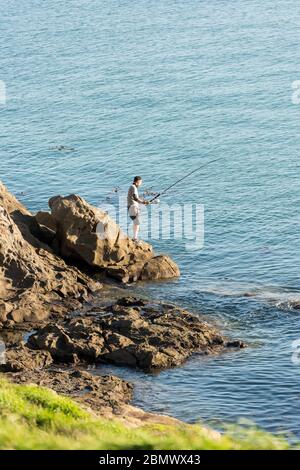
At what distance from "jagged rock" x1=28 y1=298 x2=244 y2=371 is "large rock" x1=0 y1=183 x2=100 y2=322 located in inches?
67.4

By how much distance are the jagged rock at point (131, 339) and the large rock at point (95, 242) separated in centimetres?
493

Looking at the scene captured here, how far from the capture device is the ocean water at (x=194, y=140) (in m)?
33.1

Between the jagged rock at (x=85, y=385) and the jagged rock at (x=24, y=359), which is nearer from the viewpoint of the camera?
the jagged rock at (x=85, y=385)

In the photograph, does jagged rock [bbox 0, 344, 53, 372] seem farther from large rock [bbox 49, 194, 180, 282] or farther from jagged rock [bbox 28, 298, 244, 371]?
large rock [bbox 49, 194, 180, 282]

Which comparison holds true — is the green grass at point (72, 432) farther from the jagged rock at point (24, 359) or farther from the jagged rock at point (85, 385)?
the jagged rock at point (24, 359)

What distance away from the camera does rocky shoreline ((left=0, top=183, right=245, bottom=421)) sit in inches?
1224

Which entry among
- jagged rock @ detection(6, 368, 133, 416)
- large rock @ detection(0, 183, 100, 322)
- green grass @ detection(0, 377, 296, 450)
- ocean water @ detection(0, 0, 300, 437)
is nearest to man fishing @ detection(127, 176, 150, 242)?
Result: ocean water @ detection(0, 0, 300, 437)

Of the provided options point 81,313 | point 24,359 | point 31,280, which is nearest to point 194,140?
point 31,280

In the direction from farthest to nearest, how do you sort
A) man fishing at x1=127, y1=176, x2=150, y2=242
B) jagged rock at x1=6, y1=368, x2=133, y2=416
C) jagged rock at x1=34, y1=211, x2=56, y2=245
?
man fishing at x1=127, y1=176, x2=150, y2=242 < jagged rock at x1=34, y1=211, x2=56, y2=245 < jagged rock at x1=6, y1=368, x2=133, y2=416

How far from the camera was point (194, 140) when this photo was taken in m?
73.6

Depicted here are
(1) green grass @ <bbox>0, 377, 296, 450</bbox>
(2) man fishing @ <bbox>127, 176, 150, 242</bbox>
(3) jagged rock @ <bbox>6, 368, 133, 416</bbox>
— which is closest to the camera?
(1) green grass @ <bbox>0, 377, 296, 450</bbox>

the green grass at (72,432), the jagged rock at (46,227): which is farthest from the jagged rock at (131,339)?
the green grass at (72,432)

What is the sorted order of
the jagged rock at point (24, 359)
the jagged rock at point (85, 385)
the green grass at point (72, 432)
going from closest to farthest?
the green grass at point (72, 432) → the jagged rock at point (85, 385) → the jagged rock at point (24, 359)

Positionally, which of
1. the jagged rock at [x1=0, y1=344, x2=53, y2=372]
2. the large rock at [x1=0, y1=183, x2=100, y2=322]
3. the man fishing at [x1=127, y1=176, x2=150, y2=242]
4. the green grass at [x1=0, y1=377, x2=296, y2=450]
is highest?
the man fishing at [x1=127, y1=176, x2=150, y2=242]
